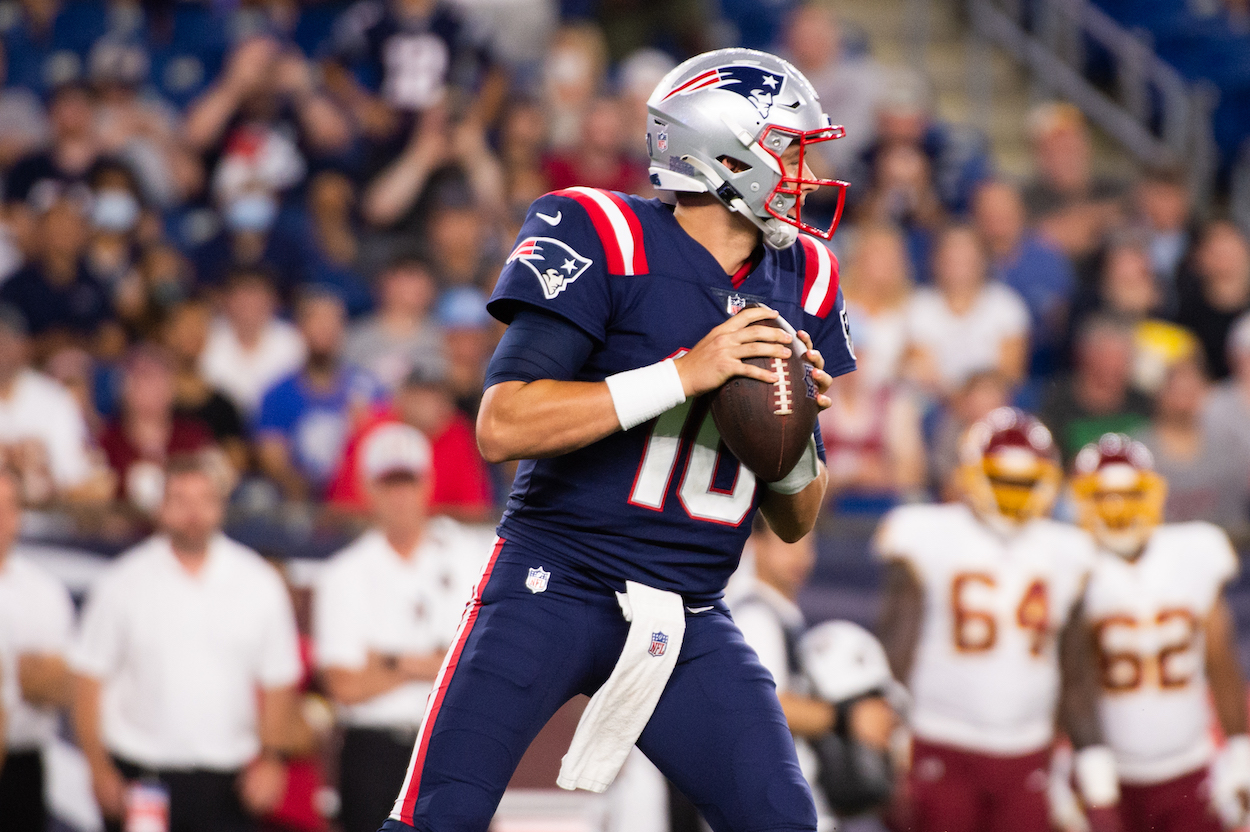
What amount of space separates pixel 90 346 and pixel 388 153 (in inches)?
76.4

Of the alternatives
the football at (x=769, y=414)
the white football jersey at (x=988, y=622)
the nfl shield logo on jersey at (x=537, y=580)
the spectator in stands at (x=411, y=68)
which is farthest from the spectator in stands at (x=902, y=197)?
the nfl shield logo on jersey at (x=537, y=580)

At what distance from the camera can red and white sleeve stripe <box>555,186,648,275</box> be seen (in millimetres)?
2986

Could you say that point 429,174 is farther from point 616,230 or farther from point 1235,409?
point 616,230

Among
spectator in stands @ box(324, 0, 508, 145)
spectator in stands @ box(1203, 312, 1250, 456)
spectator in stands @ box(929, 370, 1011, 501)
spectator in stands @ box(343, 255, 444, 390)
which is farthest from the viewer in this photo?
spectator in stands @ box(324, 0, 508, 145)

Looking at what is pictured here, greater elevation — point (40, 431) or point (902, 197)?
point (902, 197)

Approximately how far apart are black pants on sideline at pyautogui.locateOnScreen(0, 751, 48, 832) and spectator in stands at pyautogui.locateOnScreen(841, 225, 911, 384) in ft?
13.0

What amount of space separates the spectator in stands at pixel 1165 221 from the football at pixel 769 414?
583 cm

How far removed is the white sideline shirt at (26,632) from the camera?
595 cm

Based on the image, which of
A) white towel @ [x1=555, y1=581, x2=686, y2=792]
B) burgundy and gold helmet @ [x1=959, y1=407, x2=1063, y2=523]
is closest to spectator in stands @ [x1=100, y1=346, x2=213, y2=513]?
burgundy and gold helmet @ [x1=959, y1=407, x2=1063, y2=523]

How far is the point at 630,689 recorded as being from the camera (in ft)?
9.90

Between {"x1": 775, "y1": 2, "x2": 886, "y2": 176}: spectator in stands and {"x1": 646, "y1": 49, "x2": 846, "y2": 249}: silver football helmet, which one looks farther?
{"x1": 775, "y1": 2, "x2": 886, "y2": 176}: spectator in stands

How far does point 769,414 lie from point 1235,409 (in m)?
4.90

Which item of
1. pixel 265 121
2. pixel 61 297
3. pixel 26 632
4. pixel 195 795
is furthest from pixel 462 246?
pixel 195 795

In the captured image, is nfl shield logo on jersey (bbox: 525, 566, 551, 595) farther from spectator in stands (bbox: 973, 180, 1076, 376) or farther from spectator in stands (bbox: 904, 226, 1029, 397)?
spectator in stands (bbox: 973, 180, 1076, 376)
